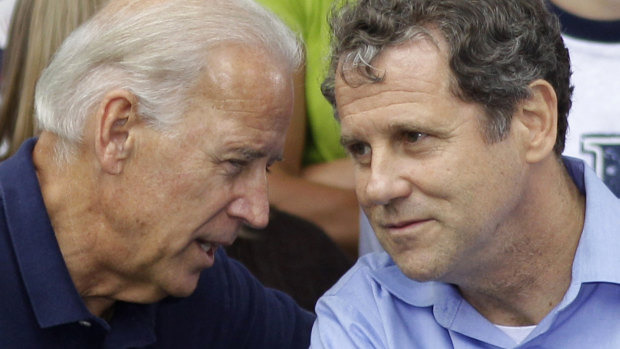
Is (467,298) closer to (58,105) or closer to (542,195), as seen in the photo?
(542,195)

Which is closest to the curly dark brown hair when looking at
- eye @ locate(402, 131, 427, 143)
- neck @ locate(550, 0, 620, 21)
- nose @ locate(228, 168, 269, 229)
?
eye @ locate(402, 131, 427, 143)

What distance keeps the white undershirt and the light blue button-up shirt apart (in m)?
0.03

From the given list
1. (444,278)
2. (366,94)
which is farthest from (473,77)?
(444,278)

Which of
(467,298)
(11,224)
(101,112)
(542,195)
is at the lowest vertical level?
(467,298)

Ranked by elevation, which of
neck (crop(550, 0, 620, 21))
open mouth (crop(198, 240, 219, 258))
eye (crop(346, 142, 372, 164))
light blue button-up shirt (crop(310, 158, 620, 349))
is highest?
eye (crop(346, 142, 372, 164))

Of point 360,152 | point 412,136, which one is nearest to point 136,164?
point 360,152

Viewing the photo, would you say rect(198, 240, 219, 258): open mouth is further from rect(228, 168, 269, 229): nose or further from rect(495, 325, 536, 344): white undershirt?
rect(495, 325, 536, 344): white undershirt

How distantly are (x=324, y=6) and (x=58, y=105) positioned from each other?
3.77 feet

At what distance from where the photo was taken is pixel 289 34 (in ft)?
11.0

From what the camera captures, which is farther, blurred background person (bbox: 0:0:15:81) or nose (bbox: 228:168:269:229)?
blurred background person (bbox: 0:0:15:81)

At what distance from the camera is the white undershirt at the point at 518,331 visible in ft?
10.3

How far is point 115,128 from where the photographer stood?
310 centimetres

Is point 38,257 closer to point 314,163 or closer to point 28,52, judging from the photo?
point 28,52

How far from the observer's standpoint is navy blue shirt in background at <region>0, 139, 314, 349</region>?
121 inches
